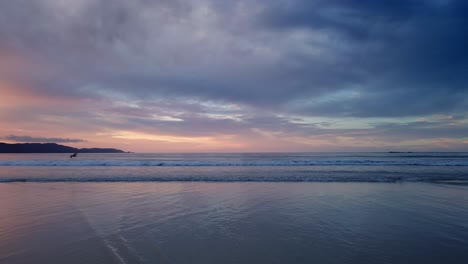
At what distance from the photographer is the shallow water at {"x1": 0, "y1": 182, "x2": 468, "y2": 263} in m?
4.19

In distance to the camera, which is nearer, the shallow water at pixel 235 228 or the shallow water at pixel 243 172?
the shallow water at pixel 235 228

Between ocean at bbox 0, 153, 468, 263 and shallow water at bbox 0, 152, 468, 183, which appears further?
shallow water at bbox 0, 152, 468, 183

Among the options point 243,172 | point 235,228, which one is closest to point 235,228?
point 235,228

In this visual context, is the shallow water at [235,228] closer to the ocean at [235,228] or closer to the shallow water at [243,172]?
the ocean at [235,228]

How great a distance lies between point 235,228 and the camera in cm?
572

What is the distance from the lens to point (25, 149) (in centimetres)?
12062

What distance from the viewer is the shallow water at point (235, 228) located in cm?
419

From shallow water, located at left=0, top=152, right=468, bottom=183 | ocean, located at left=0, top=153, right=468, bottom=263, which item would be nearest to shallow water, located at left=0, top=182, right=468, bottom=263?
ocean, located at left=0, top=153, right=468, bottom=263

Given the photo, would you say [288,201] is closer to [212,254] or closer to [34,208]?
[212,254]

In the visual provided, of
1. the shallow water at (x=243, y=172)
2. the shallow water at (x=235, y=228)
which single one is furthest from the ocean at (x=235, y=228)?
the shallow water at (x=243, y=172)

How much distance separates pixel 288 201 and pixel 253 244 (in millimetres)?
4386

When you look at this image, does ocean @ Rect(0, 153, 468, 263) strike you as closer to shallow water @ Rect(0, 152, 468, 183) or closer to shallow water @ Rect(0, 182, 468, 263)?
shallow water @ Rect(0, 182, 468, 263)

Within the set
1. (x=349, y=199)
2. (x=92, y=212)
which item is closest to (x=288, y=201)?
(x=349, y=199)

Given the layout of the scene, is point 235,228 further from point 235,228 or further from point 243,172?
point 243,172
